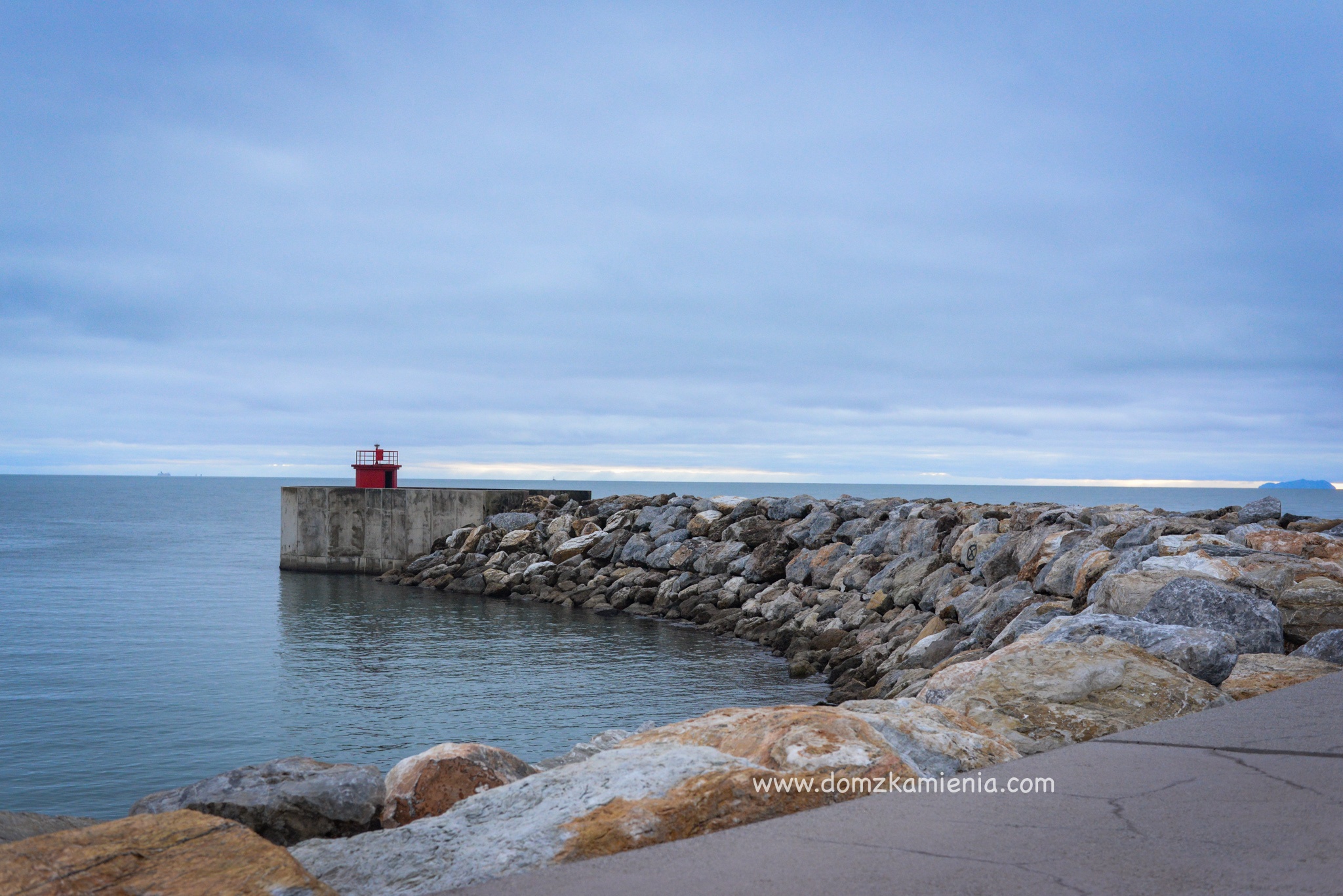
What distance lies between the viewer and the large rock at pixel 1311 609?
729 cm

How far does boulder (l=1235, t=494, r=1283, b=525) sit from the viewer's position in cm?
1295

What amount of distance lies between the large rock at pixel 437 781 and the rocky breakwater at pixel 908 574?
13.2ft


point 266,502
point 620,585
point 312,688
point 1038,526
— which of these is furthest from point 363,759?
point 266,502

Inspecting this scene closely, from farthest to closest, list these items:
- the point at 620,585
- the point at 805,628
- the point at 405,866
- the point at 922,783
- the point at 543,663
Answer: the point at 620,585 → the point at 805,628 → the point at 543,663 → the point at 922,783 → the point at 405,866

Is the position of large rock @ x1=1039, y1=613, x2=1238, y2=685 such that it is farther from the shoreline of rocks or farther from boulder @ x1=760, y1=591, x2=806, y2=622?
boulder @ x1=760, y1=591, x2=806, y2=622

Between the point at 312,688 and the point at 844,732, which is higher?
the point at 844,732

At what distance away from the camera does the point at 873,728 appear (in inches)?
168

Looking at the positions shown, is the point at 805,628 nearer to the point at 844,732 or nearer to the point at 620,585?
the point at 620,585

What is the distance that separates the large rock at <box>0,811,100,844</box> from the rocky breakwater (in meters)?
5.87

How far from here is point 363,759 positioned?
33.0 ft

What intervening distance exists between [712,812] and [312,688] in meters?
12.0

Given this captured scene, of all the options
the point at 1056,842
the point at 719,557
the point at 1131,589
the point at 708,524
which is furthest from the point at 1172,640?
the point at 708,524

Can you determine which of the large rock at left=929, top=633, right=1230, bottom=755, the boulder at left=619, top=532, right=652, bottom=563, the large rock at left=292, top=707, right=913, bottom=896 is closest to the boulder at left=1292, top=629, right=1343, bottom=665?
the large rock at left=929, top=633, right=1230, bottom=755

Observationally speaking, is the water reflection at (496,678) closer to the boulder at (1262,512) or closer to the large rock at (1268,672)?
the boulder at (1262,512)
